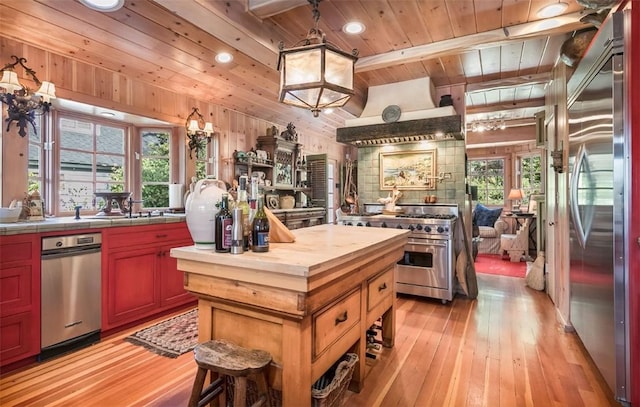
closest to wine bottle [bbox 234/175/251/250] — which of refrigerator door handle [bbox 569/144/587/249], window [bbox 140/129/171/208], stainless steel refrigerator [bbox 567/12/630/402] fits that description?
stainless steel refrigerator [bbox 567/12/630/402]

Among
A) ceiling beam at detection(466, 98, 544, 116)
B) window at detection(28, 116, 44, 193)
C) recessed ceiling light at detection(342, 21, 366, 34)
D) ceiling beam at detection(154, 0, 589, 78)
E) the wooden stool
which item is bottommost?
the wooden stool

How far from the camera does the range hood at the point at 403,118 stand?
378 cm

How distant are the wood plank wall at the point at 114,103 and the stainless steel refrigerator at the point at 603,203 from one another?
3697 mm

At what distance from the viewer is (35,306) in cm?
220

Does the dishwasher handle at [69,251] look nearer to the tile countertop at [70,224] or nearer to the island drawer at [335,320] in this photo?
the tile countertop at [70,224]

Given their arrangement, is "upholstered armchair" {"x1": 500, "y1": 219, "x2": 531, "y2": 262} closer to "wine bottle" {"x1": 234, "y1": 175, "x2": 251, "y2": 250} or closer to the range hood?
the range hood

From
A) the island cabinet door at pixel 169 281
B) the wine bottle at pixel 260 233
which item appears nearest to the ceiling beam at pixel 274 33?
the wine bottle at pixel 260 233

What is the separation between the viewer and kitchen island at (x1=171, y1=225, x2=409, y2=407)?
126 centimetres

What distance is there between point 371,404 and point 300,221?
132 inches

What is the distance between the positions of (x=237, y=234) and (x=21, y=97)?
2.28 meters

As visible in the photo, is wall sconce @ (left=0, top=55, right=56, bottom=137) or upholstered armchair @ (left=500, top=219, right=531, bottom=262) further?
upholstered armchair @ (left=500, top=219, right=531, bottom=262)

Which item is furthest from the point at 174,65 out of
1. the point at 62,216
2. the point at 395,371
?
the point at 395,371

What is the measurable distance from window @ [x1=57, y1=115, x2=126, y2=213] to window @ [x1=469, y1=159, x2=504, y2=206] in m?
8.10

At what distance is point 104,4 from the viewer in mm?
2199
